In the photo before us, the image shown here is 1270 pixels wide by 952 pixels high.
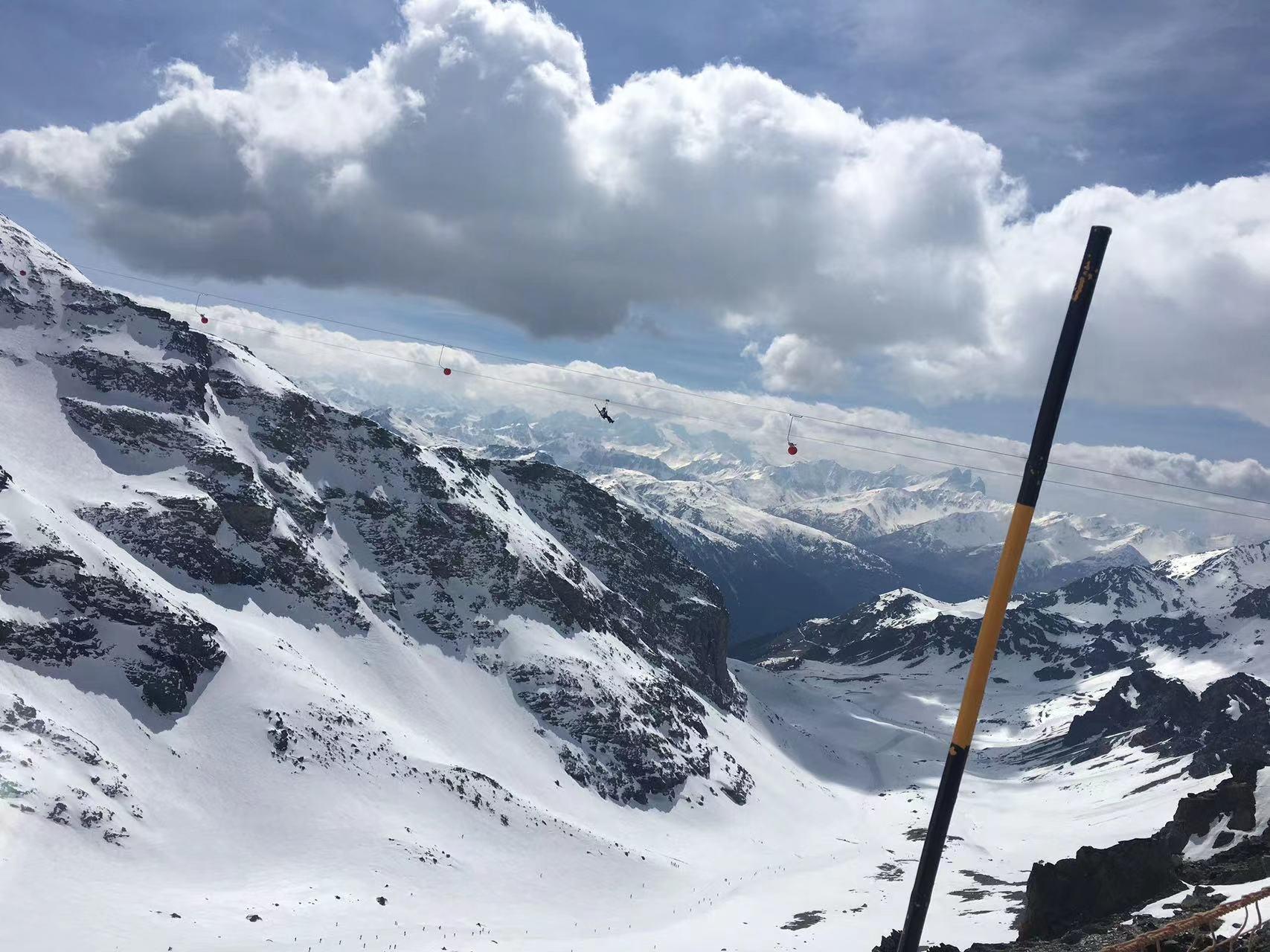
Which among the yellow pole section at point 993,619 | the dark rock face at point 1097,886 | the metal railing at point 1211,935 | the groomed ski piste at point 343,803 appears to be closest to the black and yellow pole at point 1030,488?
the yellow pole section at point 993,619

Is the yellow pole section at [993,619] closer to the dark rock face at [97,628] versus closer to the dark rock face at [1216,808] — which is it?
the dark rock face at [1216,808]

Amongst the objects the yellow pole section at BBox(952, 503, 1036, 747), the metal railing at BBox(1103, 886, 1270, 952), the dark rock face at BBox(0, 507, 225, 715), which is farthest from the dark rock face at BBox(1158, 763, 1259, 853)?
the dark rock face at BBox(0, 507, 225, 715)

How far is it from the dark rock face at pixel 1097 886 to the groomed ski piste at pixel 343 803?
25.8 m

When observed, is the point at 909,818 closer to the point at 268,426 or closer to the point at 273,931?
the point at 273,931

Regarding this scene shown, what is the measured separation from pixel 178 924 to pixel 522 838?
43.0 metres

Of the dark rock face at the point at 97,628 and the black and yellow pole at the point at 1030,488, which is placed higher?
the dark rock face at the point at 97,628

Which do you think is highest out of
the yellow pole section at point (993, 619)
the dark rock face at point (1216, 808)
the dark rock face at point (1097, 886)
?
the yellow pole section at point (993, 619)

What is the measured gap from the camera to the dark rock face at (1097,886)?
41719 millimetres

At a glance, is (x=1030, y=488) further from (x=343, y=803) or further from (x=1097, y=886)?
(x=343, y=803)

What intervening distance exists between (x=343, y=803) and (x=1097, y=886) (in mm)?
73718

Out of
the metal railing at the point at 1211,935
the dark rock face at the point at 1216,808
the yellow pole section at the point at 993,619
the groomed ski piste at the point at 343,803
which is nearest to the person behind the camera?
the yellow pole section at the point at 993,619

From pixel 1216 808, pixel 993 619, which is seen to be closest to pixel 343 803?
pixel 1216 808

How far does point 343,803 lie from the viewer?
83.7 metres

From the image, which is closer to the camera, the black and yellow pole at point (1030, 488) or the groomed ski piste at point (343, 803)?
the black and yellow pole at point (1030, 488)
